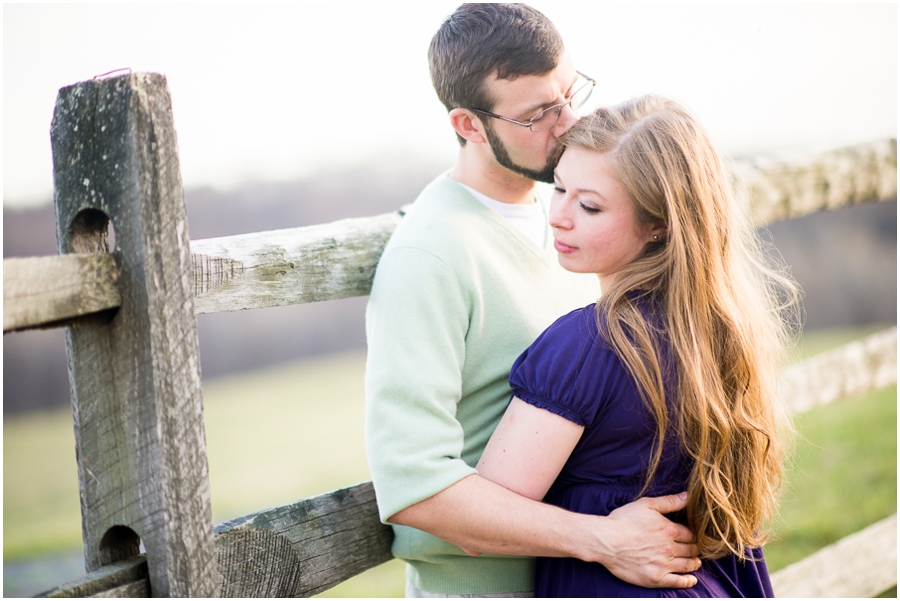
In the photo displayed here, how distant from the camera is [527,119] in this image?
6.25ft

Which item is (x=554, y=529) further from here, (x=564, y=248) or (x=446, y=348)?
(x=564, y=248)

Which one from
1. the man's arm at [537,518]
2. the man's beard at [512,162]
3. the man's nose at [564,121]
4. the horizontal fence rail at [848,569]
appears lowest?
the horizontal fence rail at [848,569]

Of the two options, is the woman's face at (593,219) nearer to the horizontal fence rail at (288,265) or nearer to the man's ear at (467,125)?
the man's ear at (467,125)

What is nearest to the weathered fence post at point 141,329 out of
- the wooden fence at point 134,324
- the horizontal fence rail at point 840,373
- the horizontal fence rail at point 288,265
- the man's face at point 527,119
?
the wooden fence at point 134,324

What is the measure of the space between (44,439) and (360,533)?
30.3 feet

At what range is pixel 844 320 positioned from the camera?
10984 millimetres

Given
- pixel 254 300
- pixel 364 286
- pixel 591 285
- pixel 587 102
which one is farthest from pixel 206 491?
pixel 587 102

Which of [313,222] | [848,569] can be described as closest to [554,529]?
[848,569]

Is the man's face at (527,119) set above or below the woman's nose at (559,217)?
above

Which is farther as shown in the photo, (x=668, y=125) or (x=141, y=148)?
(x=668, y=125)

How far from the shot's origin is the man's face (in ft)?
6.22

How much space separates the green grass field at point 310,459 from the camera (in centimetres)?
432

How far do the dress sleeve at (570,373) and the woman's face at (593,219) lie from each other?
196 mm

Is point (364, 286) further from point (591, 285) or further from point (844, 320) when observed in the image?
point (844, 320)
